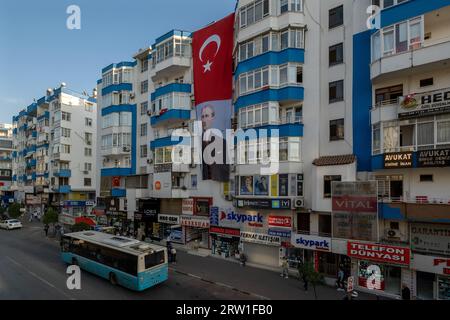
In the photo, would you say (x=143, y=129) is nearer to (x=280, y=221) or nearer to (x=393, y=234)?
(x=280, y=221)

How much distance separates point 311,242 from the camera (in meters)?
21.5

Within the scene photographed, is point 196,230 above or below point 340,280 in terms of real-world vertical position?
above

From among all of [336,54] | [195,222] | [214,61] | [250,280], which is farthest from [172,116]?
[250,280]

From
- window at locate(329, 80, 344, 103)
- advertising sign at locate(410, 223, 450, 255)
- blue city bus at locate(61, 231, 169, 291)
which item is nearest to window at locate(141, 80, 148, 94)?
blue city bus at locate(61, 231, 169, 291)

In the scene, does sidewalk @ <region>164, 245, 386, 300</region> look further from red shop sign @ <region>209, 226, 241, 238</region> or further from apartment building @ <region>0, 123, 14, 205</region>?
apartment building @ <region>0, 123, 14, 205</region>

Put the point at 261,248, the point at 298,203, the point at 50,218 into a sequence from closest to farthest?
the point at 298,203 → the point at 261,248 → the point at 50,218

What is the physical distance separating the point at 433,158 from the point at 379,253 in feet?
22.4

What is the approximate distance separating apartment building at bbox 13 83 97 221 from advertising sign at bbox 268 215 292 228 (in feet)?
129

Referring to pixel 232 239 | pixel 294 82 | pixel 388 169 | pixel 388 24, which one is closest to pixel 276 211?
pixel 232 239

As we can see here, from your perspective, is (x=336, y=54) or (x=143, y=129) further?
(x=143, y=129)

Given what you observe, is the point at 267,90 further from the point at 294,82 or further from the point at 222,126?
the point at 222,126

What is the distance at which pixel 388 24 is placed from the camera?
1884cm

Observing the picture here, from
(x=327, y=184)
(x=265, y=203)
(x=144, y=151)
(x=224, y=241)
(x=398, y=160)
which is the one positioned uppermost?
(x=144, y=151)

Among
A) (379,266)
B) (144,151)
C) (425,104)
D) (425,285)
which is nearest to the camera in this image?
(425,104)
